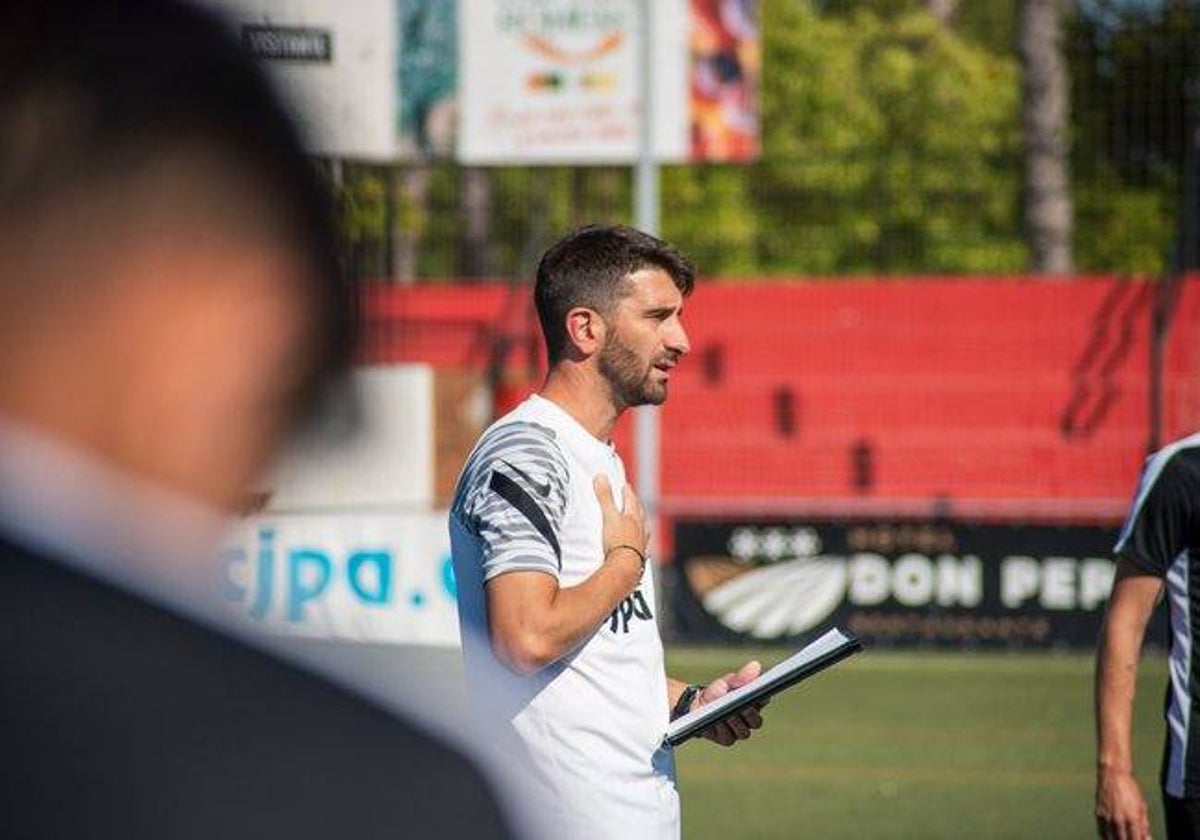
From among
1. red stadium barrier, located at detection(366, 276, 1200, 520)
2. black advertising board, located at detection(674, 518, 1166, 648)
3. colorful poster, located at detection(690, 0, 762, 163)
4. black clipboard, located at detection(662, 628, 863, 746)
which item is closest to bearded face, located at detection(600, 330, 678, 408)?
black clipboard, located at detection(662, 628, 863, 746)

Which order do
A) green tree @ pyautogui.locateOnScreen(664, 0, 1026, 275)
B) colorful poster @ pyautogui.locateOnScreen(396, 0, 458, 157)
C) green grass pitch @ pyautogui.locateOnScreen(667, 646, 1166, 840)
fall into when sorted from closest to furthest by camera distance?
1. green grass pitch @ pyautogui.locateOnScreen(667, 646, 1166, 840)
2. colorful poster @ pyautogui.locateOnScreen(396, 0, 458, 157)
3. green tree @ pyautogui.locateOnScreen(664, 0, 1026, 275)

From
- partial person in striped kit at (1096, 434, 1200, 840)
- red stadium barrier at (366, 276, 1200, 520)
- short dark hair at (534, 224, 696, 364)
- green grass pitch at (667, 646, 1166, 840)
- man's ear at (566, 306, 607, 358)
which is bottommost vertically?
green grass pitch at (667, 646, 1166, 840)

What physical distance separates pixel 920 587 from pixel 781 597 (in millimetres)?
914

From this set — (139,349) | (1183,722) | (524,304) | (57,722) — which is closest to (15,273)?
(139,349)

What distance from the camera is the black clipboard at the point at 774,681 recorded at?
3771mm

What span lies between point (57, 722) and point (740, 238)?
28.3 m

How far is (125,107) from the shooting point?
1316 mm

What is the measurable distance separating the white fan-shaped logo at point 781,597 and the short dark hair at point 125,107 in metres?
14.8

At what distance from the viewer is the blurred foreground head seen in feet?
4.32

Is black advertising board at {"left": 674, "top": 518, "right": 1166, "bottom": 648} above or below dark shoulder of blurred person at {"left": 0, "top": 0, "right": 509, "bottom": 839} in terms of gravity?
below

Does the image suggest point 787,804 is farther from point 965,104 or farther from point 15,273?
point 965,104

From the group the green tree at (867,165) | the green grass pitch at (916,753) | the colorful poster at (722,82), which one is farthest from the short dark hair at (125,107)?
the green tree at (867,165)

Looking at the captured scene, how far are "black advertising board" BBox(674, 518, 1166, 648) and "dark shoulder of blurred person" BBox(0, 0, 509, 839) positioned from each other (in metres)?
14.7

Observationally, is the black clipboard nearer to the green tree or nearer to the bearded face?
the bearded face
